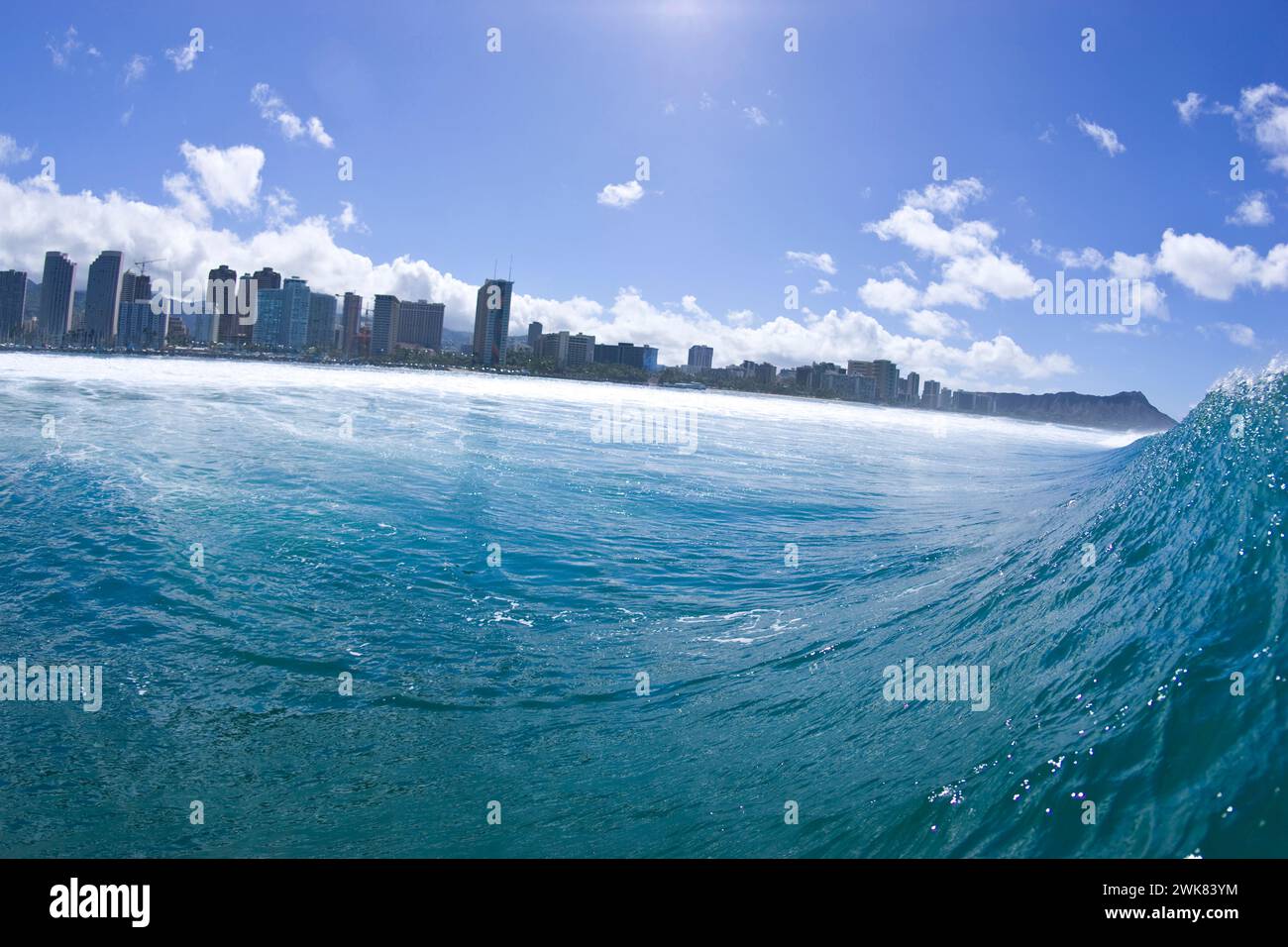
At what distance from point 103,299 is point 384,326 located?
192ft

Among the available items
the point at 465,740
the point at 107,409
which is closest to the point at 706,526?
the point at 465,740

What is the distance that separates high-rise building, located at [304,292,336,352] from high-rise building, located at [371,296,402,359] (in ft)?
55.9

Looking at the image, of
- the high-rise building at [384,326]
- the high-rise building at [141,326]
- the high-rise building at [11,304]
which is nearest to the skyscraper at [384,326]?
the high-rise building at [384,326]

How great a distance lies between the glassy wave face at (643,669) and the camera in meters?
5.45

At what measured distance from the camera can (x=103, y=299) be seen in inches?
5915

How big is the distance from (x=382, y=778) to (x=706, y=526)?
11913mm

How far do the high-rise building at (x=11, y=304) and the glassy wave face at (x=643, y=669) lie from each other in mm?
144407

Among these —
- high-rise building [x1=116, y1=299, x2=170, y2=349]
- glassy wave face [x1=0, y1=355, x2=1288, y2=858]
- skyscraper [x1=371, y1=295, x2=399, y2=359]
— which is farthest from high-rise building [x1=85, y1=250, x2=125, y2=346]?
glassy wave face [x1=0, y1=355, x2=1288, y2=858]

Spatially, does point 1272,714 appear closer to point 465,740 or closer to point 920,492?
point 465,740

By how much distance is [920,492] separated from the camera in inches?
961

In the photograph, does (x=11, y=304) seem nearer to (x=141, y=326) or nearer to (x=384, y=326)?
(x=141, y=326)

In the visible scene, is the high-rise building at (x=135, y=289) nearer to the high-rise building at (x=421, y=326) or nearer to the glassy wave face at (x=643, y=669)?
the high-rise building at (x=421, y=326)

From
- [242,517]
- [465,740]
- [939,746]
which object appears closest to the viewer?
[939,746]
